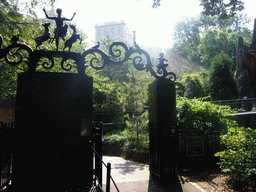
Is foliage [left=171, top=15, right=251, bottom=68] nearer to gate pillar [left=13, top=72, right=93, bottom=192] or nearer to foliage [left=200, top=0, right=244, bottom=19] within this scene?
foliage [left=200, top=0, right=244, bottom=19]

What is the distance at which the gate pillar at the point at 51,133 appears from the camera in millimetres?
3348

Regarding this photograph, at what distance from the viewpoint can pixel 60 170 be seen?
11.4 feet

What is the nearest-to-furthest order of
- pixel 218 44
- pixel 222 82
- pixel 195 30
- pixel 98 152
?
pixel 98 152
pixel 222 82
pixel 218 44
pixel 195 30

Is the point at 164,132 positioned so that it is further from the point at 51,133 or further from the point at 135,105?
the point at 135,105

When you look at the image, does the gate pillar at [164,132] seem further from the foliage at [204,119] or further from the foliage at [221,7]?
the foliage at [221,7]

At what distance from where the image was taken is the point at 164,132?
16.2ft

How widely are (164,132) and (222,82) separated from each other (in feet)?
73.4

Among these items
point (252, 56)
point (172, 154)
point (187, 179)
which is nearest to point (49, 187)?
point (172, 154)

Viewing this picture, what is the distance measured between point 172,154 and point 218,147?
277 centimetres

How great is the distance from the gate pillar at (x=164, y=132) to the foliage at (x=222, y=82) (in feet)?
70.2

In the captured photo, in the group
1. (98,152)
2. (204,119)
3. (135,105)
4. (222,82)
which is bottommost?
(98,152)

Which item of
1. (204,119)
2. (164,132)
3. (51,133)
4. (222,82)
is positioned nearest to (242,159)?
(164,132)

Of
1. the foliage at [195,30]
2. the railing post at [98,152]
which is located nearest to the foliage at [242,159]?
the railing post at [98,152]

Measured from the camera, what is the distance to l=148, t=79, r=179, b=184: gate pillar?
4879 mm
